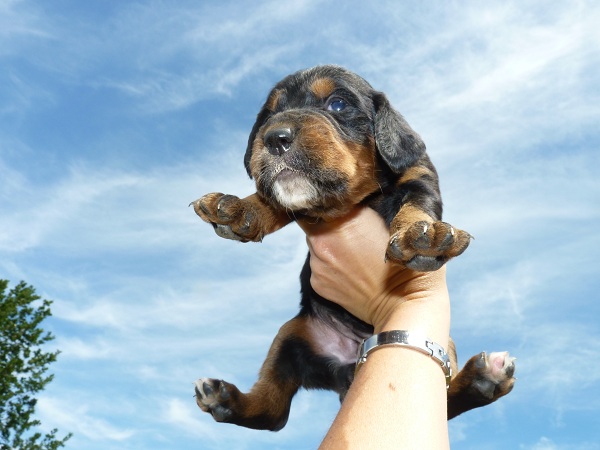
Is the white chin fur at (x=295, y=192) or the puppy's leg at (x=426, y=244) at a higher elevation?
the white chin fur at (x=295, y=192)

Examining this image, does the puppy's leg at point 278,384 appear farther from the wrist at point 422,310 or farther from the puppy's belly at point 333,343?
the wrist at point 422,310

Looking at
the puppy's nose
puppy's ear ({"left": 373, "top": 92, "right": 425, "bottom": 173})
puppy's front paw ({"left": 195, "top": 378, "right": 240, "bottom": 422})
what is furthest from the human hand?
puppy's front paw ({"left": 195, "top": 378, "right": 240, "bottom": 422})

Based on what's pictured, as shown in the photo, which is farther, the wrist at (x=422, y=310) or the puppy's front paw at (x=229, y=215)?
the puppy's front paw at (x=229, y=215)

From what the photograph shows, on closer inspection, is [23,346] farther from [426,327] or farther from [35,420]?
[426,327]

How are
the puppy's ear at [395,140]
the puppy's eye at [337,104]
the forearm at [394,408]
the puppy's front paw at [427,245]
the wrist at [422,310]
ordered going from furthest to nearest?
the puppy's eye at [337,104] < the puppy's ear at [395,140] < the puppy's front paw at [427,245] < the wrist at [422,310] < the forearm at [394,408]

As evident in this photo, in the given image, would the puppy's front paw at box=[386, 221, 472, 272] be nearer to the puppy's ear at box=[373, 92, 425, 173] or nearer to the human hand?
the human hand

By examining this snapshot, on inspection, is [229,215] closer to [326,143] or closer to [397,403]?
[326,143]

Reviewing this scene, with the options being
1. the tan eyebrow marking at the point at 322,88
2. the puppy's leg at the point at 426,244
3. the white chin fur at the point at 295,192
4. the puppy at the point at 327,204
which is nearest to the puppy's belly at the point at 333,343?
the puppy at the point at 327,204

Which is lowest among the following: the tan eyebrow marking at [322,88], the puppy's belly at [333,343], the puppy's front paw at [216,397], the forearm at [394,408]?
the forearm at [394,408]

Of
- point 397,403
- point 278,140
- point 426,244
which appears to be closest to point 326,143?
point 278,140
